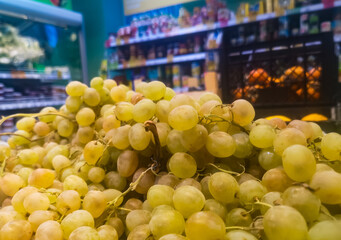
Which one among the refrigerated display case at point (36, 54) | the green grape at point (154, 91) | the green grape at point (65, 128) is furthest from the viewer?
the refrigerated display case at point (36, 54)

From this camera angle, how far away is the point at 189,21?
384 centimetres

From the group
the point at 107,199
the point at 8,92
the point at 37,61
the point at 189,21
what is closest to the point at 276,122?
the point at 107,199

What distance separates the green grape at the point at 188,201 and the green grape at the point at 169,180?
0.09 meters

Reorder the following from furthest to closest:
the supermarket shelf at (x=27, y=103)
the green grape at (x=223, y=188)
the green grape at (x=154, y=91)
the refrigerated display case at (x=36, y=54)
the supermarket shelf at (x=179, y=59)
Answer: the supermarket shelf at (x=179, y=59) < the refrigerated display case at (x=36, y=54) < the supermarket shelf at (x=27, y=103) < the green grape at (x=154, y=91) < the green grape at (x=223, y=188)

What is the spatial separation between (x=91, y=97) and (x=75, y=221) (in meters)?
0.48

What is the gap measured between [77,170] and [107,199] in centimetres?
16

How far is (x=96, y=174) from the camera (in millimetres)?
681

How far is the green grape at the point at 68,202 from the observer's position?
571mm

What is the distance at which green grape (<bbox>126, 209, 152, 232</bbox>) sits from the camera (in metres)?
0.55

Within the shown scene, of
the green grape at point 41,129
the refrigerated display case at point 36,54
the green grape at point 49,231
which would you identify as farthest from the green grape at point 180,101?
the refrigerated display case at point 36,54

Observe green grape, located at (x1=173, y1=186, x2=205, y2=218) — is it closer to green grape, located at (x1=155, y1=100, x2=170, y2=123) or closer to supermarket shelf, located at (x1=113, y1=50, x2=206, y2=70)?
green grape, located at (x1=155, y1=100, x2=170, y2=123)

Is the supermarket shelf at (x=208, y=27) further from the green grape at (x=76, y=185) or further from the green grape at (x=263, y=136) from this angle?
the green grape at (x=76, y=185)

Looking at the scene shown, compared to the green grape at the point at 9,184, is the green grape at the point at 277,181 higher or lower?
higher

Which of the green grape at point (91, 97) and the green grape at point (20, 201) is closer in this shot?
the green grape at point (20, 201)
